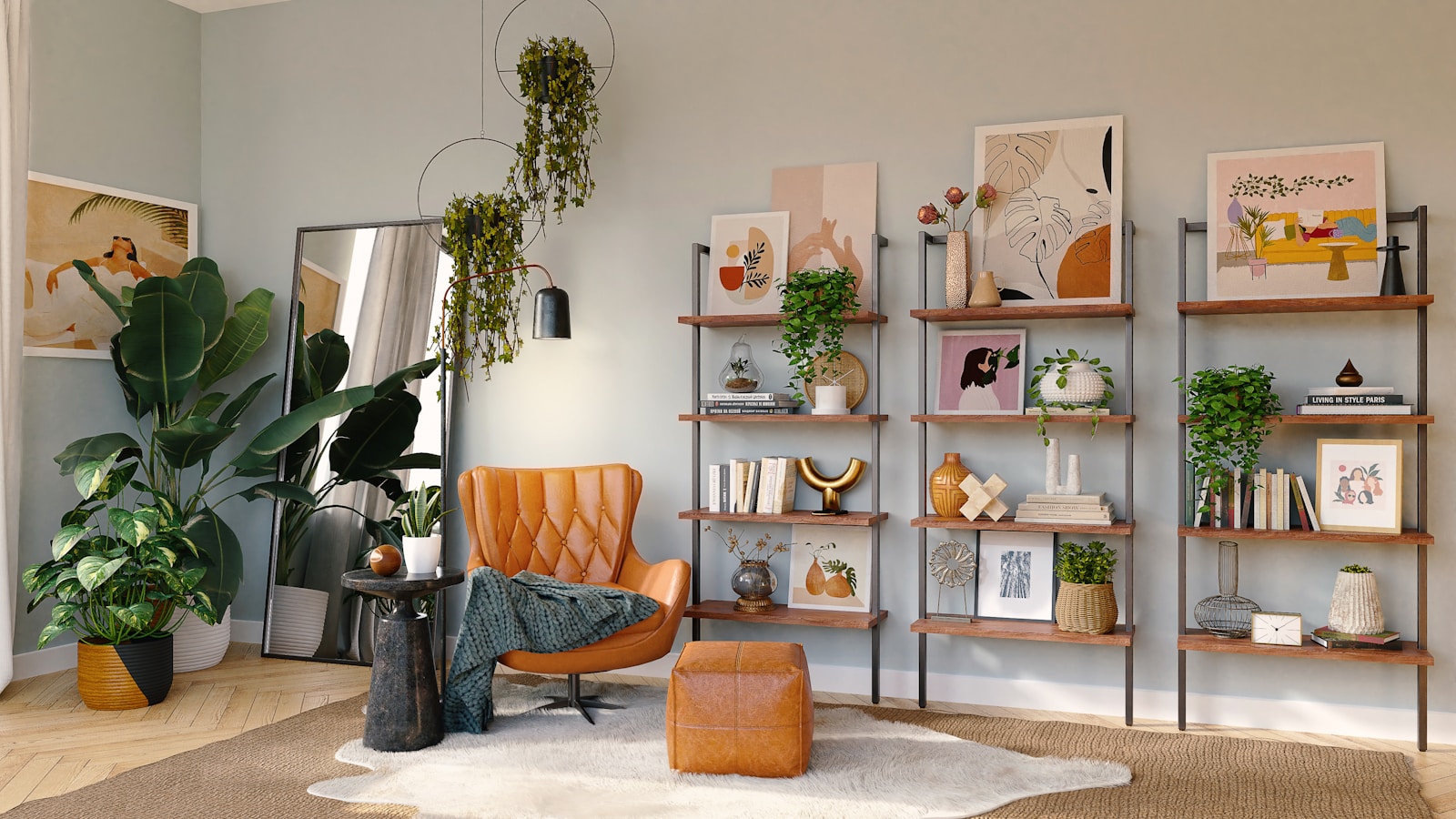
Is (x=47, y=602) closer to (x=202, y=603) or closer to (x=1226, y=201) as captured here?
(x=202, y=603)

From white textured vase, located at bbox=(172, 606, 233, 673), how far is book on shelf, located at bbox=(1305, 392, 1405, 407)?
4326mm

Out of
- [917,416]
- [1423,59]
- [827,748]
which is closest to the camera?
[827,748]

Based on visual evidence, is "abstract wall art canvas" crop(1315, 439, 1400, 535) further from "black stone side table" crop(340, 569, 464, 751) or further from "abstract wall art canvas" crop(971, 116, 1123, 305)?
"black stone side table" crop(340, 569, 464, 751)

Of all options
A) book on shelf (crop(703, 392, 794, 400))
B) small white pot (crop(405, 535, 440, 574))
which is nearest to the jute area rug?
small white pot (crop(405, 535, 440, 574))

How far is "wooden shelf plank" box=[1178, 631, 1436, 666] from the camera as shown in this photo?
3512 millimetres

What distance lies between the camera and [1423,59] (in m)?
3.72

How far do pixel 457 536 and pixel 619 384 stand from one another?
3.40 feet

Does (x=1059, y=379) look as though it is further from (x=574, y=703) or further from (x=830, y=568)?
(x=574, y=703)

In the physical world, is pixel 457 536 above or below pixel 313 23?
below

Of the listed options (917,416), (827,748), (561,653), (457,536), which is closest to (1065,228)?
(917,416)

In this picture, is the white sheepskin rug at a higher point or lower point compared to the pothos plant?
lower

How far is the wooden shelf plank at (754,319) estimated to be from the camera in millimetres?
4141

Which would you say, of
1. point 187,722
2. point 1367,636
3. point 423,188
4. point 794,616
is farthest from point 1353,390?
point 187,722

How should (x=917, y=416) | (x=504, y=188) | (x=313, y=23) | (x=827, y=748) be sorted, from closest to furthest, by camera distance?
(x=827, y=748)
(x=917, y=416)
(x=504, y=188)
(x=313, y=23)
